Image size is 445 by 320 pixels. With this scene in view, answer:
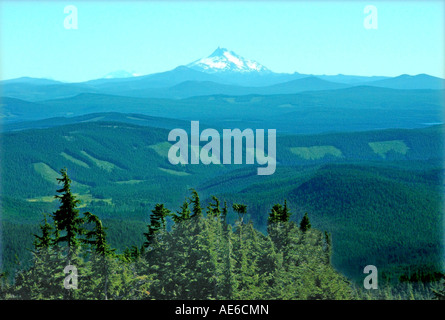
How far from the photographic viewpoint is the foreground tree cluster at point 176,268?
40.4m

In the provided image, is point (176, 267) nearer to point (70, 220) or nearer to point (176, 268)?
point (176, 268)

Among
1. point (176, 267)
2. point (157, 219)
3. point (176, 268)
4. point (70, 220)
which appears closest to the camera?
point (70, 220)

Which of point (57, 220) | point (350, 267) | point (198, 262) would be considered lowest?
point (350, 267)

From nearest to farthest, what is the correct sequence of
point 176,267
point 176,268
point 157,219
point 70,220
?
point 70,220 < point 176,268 < point 176,267 < point 157,219

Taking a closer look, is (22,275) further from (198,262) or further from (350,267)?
(350,267)

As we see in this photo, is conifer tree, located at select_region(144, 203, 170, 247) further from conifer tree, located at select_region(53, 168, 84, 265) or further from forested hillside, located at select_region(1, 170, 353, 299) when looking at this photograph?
conifer tree, located at select_region(53, 168, 84, 265)

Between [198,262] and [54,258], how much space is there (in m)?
9.68

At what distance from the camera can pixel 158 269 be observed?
4694cm

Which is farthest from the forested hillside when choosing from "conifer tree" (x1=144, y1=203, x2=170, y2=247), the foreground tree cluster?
"conifer tree" (x1=144, y1=203, x2=170, y2=247)

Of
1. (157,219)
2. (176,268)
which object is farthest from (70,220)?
(157,219)

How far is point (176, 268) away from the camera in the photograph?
44.6 m

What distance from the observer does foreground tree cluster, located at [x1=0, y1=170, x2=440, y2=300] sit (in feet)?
133
